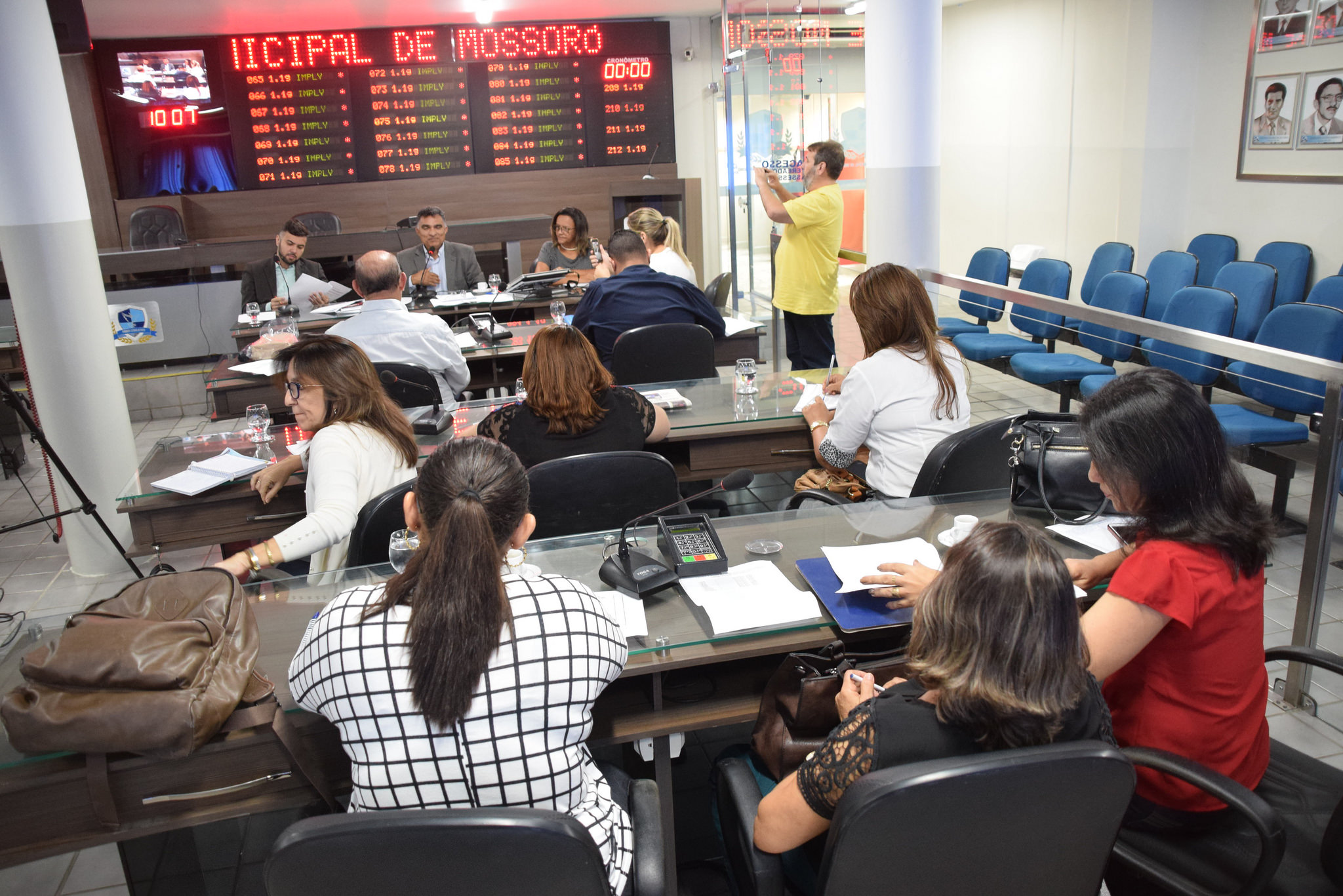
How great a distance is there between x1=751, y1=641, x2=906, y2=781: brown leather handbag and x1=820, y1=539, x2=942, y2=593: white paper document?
28cm

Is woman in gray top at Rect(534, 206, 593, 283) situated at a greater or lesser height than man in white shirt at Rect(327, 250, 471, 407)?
greater

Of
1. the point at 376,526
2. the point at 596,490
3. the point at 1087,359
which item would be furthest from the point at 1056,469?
the point at 1087,359

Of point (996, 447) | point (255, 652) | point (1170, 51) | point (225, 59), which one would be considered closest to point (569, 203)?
point (225, 59)

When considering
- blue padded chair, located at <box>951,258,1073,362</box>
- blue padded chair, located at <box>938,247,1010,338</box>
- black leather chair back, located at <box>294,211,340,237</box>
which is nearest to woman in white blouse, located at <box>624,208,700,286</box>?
blue padded chair, located at <box>938,247,1010,338</box>

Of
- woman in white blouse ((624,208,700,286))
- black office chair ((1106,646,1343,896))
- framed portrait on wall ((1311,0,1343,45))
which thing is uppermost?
framed portrait on wall ((1311,0,1343,45))

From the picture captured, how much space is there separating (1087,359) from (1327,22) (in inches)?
79.7

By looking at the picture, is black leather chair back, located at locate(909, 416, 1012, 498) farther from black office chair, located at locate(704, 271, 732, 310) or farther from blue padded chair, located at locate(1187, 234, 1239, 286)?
A: blue padded chair, located at locate(1187, 234, 1239, 286)

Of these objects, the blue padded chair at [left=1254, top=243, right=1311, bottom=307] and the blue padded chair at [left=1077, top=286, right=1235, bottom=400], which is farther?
the blue padded chair at [left=1254, top=243, right=1311, bottom=307]

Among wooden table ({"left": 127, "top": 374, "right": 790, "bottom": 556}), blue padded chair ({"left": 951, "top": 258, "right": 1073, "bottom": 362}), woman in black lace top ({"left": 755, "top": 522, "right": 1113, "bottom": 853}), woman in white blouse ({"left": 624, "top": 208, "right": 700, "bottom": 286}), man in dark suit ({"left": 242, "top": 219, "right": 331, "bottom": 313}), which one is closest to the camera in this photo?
woman in black lace top ({"left": 755, "top": 522, "right": 1113, "bottom": 853})

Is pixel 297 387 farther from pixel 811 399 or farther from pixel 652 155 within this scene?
pixel 652 155

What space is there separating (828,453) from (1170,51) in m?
4.52

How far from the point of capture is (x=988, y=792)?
1130 millimetres

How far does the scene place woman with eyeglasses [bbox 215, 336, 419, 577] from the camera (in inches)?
93.6

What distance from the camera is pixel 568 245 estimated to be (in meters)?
6.56
